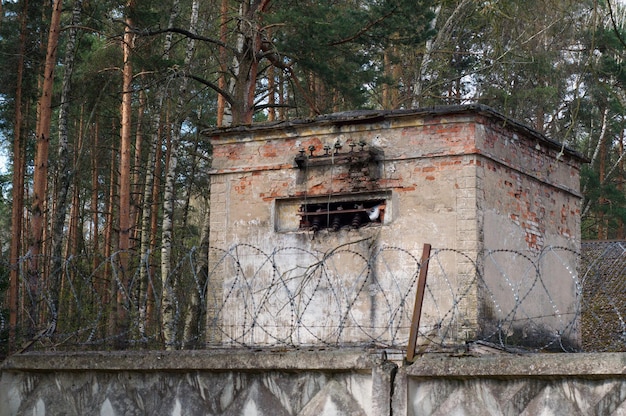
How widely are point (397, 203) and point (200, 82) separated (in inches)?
309

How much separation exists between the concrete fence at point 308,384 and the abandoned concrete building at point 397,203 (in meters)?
5.29

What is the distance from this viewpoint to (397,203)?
47.5 feet

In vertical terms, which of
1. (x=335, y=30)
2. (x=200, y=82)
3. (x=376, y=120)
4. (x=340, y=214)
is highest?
(x=335, y=30)

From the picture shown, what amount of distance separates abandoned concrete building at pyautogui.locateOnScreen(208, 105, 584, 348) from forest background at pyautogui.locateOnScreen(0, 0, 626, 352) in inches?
49.3

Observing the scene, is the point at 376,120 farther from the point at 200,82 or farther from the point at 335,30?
the point at 200,82

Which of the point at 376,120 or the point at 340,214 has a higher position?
the point at 376,120

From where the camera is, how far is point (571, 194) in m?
16.7

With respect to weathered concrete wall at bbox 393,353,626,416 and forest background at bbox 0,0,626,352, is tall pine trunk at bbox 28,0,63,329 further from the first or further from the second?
weathered concrete wall at bbox 393,353,626,416

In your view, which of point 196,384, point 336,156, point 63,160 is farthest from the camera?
point 63,160

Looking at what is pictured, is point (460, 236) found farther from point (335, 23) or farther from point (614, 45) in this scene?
point (614, 45)

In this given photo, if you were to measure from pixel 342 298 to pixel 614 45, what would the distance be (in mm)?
16649

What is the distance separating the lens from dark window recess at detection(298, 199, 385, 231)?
1468cm

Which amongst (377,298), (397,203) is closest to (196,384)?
(377,298)

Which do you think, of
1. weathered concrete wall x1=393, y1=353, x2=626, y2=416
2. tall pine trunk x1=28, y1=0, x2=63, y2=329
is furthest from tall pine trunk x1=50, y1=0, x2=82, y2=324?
weathered concrete wall x1=393, y1=353, x2=626, y2=416
